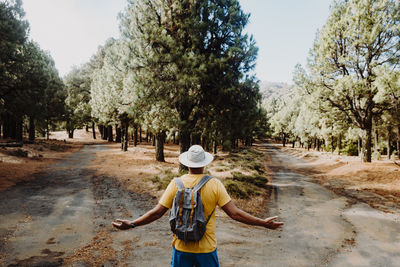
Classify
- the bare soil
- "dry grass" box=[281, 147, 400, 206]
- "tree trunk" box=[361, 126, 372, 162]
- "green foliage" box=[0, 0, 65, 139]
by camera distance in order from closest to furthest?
the bare soil < "dry grass" box=[281, 147, 400, 206] < "green foliage" box=[0, 0, 65, 139] < "tree trunk" box=[361, 126, 372, 162]

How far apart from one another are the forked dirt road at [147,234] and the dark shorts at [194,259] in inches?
97.5

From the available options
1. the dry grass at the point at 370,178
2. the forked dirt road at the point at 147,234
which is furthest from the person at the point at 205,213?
the dry grass at the point at 370,178

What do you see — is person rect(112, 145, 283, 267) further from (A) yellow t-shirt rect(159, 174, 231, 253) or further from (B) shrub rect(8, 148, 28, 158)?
(B) shrub rect(8, 148, 28, 158)

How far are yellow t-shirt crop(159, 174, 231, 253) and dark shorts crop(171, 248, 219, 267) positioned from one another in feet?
0.13

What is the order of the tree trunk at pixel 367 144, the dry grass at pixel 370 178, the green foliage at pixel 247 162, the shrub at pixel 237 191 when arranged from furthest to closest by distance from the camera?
the tree trunk at pixel 367 144
the green foliage at pixel 247 162
the dry grass at pixel 370 178
the shrub at pixel 237 191

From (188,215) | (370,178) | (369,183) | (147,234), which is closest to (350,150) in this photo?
(370,178)

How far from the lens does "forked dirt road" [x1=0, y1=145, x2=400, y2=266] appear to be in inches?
205

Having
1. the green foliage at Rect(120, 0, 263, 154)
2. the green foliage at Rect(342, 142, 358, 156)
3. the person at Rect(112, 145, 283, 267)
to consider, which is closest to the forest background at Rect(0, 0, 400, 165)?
the green foliage at Rect(120, 0, 263, 154)

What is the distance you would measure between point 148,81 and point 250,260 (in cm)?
897

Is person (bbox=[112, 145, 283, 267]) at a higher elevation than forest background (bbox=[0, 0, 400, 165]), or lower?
lower

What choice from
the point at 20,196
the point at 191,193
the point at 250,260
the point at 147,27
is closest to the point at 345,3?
the point at 147,27

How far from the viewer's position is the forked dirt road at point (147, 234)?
521cm

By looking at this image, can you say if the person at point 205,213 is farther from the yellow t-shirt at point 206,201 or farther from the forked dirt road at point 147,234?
the forked dirt road at point 147,234

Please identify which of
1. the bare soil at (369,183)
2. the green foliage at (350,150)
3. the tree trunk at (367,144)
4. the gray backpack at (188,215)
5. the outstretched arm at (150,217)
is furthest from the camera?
the green foliage at (350,150)
